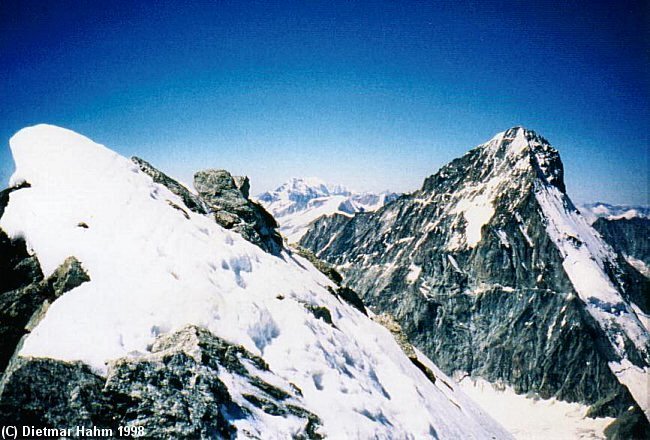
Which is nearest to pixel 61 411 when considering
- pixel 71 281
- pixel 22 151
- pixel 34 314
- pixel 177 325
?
pixel 177 325

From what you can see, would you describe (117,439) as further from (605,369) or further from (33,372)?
(605,369)

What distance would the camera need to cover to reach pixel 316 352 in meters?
16.2

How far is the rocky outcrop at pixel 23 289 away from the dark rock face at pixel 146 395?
4340 mm

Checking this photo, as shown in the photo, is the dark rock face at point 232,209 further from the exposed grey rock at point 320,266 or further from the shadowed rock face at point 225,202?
the exposed grey rock at point 320,266

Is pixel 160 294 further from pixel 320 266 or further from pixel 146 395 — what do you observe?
pixel 320 266

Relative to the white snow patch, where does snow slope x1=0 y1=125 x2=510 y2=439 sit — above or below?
above

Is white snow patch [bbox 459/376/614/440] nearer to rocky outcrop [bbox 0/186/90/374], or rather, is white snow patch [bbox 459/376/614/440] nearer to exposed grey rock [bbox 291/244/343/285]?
exposed grey rock [bbox 291/244/343/285]

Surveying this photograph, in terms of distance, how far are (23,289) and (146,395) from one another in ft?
27.2

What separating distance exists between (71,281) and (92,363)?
428cm

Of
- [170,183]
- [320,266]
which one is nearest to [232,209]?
[170,183]

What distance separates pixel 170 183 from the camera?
96.9 feet

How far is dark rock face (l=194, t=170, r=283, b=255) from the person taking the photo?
105 ft

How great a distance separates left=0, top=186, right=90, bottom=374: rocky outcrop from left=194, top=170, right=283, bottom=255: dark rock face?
16.1 meters

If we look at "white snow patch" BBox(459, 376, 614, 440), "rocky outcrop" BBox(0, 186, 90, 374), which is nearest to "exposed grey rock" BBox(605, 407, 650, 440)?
"white snow patch" BBox(459, 376, 614, 440)
